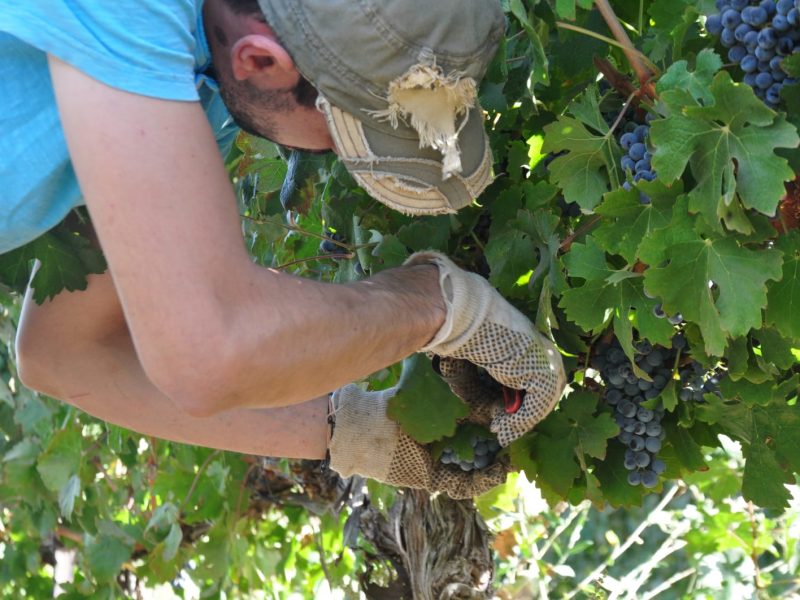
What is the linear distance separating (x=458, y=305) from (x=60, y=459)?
1989mm

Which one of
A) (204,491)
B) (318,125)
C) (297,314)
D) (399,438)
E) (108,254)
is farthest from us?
(204,491)

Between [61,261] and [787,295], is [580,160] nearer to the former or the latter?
[787,295]

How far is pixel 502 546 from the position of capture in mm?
3908

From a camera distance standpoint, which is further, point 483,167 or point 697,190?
point 483,167

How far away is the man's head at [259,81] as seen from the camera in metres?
1.66

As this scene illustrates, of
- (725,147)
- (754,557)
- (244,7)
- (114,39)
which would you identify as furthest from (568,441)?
(754,557)

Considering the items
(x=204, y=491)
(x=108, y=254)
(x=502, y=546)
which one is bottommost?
(x=502, y=546)

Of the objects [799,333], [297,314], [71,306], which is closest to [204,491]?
[71,306]

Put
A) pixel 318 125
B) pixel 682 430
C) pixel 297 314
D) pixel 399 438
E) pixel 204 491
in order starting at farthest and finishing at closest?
pixel 204 491, pixel 399 438, pixel 682 430, pixel 318 125, pixel 297 314

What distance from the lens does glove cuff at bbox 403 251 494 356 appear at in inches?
71.8

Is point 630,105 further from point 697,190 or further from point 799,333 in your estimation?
point 799,333

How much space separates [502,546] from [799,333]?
2.49m

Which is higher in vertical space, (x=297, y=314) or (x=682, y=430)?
(x=297, y=314)

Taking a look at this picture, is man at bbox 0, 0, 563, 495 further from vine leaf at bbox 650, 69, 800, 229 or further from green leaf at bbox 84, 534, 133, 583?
green leaf at bbox 84, 534, 133, 583
